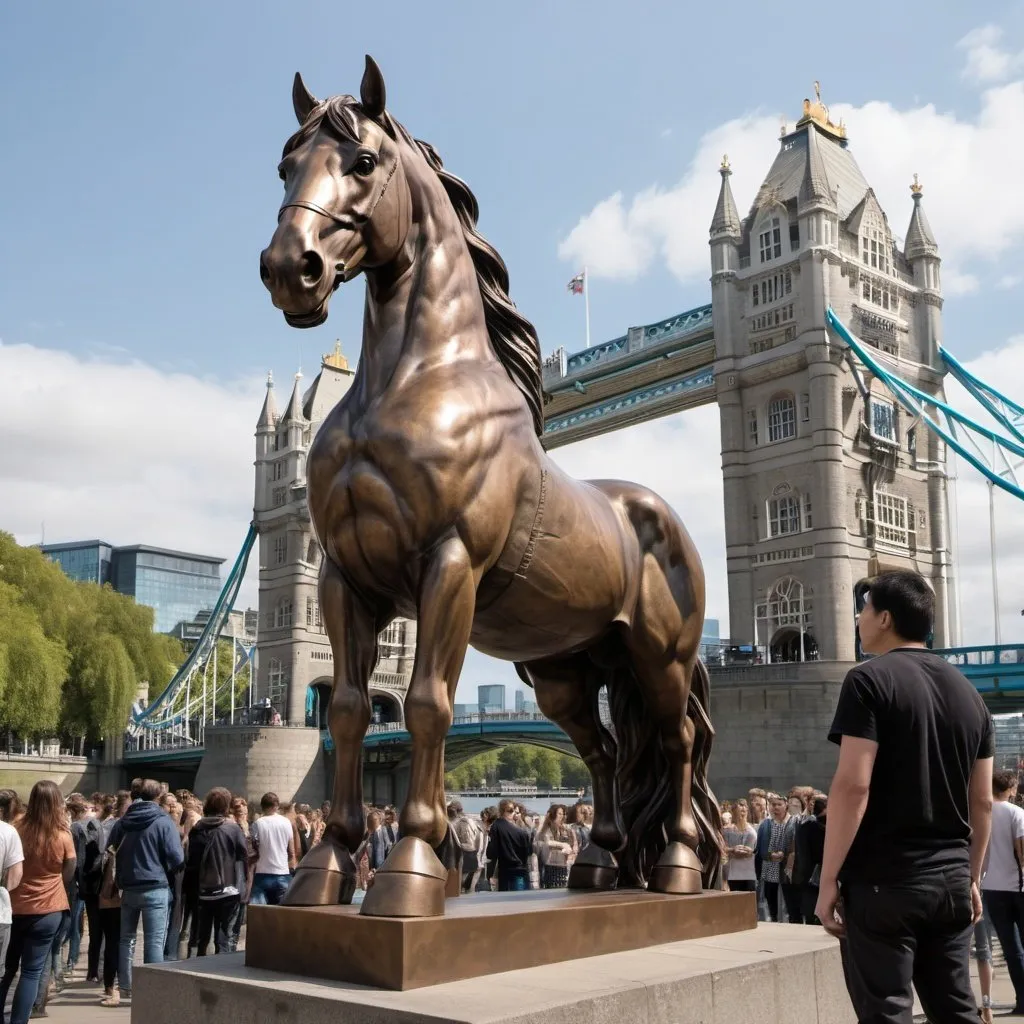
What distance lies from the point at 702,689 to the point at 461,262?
1962 millimetres

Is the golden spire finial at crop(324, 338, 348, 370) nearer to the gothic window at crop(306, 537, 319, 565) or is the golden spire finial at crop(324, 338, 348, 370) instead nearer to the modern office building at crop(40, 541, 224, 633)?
the gothic window at crop(306, 537, 319, 565)

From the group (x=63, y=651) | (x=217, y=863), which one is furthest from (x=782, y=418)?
(x=217, y=863)

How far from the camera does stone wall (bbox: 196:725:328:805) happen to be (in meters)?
41.3

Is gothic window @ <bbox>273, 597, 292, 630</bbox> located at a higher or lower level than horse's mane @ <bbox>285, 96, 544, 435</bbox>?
higher

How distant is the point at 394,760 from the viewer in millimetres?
48281

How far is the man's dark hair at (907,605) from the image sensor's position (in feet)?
9.11

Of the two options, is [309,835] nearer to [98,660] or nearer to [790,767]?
[790,767]

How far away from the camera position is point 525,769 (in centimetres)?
10131

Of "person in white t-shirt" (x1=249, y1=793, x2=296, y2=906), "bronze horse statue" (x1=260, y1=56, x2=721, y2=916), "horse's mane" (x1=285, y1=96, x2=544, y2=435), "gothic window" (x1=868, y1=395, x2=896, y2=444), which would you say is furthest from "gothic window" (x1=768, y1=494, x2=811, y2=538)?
"horse's mane" (x1=285, y1=96, x2=544, y2=435)

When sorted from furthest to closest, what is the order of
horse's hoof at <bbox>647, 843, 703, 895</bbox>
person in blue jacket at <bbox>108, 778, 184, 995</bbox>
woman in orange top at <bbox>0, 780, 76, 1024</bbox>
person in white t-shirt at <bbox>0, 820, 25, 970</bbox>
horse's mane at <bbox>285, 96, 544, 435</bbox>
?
person in blue jacket at <bbox>108, 778, 184, 995</bbox> < woman in orange top at <bbox>0, 780, 76, 1024</bbox> < person in white t-shirt at <bbox>0, 820, 25, 970</bbox> < horse's hoof at <bbox>647, 843, 703, 895</bbox> < horse's mane at <bbox>285, 96, 544, 435</bbox>

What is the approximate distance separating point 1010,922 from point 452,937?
206 inches

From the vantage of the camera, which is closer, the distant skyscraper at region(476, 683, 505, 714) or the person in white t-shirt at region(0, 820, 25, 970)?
the person in white t-shirt at region(0, 820, 25, 970)

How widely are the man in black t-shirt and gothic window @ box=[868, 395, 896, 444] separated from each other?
3379 centimetres

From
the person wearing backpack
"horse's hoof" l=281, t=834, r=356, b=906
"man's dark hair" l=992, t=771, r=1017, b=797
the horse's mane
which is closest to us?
"horse's hoof" l=281, t=834, r=356, b=906
